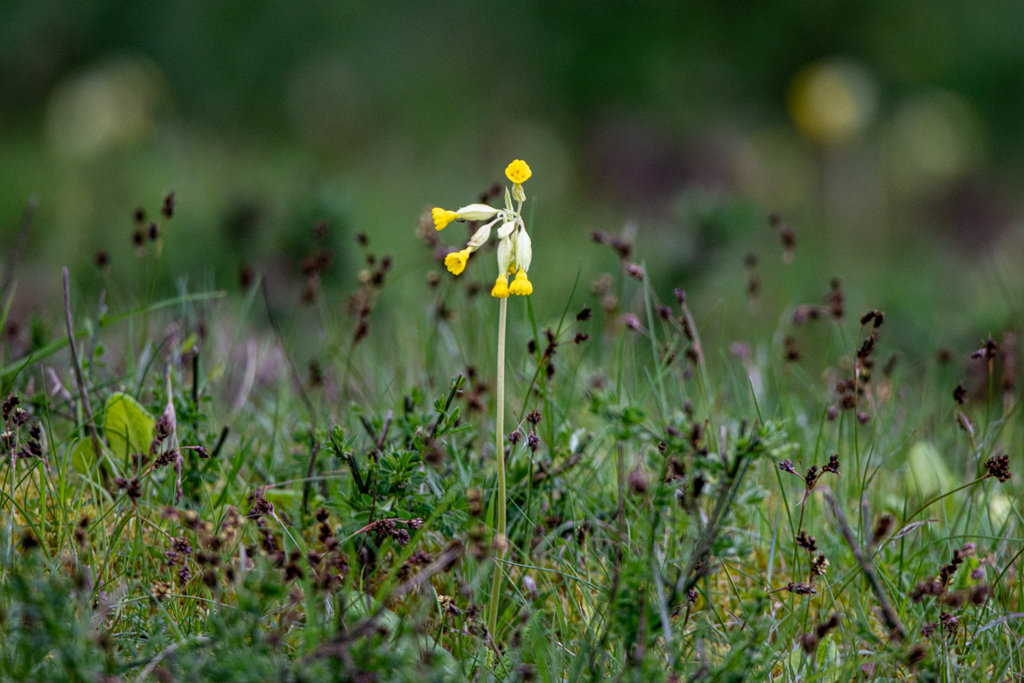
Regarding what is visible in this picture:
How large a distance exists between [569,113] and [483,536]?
7.01m

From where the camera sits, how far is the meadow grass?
1073 millimetres

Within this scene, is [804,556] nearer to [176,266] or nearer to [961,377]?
[961,377]

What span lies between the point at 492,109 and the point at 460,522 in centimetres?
635

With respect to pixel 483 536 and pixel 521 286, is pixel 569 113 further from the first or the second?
pixel 483 536

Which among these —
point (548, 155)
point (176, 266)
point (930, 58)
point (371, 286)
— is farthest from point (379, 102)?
point (371, 286)

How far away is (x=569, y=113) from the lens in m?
7.65

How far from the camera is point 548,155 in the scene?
Answer: 703 centimetres

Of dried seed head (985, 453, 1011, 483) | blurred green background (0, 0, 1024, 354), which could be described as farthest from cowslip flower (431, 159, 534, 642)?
blurred green background (0, 0, 1024, 354)

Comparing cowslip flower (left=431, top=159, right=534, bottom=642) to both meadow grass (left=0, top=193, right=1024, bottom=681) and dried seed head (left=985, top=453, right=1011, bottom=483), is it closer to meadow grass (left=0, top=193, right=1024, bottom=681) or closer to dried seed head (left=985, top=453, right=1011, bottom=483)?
meadow grass (left=0, top=193, right=1024, bottom=681)

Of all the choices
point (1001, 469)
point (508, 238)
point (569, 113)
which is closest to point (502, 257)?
point (508, 238)

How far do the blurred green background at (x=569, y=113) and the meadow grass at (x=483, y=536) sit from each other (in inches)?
114

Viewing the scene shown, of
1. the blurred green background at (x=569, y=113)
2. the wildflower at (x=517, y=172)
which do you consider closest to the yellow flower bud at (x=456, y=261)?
the wildflower at (x=517, y=172)

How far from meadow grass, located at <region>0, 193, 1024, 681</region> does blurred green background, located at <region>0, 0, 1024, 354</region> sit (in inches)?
114

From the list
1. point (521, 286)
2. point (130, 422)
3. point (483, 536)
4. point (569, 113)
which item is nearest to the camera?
point (483, 536)
